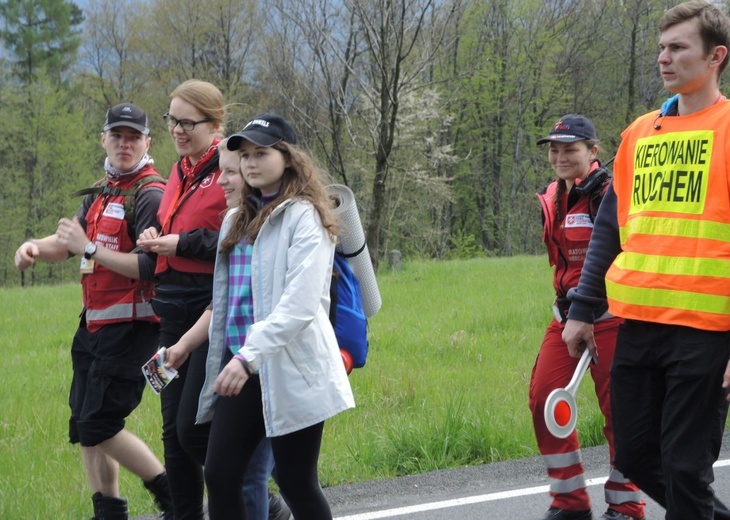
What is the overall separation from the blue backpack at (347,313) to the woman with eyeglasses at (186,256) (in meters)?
0.59

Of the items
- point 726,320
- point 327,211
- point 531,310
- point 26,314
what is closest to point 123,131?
point 327,211

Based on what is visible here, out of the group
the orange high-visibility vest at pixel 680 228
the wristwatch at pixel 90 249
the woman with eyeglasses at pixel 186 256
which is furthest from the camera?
the wristwatch at pixel 90 249

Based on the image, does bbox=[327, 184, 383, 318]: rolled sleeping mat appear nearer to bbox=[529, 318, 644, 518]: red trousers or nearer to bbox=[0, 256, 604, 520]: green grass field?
bbox=[529, 318, 644, 518]: red trousers

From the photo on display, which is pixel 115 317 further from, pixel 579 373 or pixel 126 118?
pixel 579 373

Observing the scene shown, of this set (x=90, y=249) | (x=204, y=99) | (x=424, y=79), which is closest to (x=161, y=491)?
(x=90, y=249)

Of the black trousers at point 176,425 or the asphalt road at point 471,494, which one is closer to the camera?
the black trousers at point 176,425

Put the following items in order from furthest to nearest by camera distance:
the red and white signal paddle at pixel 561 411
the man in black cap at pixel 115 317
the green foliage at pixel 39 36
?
1. the green foliage at pixel 39 36
2. the man in black cap at pixel 115 317
3. the red and white signal paddle at pixel 561 411

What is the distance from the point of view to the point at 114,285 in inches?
177

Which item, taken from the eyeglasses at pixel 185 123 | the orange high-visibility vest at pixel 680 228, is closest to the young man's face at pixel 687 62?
the orange high-visibility vest at pixel 680 228

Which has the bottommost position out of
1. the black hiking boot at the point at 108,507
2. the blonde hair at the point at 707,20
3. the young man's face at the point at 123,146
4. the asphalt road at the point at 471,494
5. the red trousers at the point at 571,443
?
→ the asphalt road at the point at 471,494

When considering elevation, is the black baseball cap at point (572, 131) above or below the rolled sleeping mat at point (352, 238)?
above

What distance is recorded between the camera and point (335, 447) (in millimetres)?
6176

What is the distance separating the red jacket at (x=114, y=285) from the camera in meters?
4.49

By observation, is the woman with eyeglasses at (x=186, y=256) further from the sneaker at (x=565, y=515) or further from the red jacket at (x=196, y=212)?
the sneaker at (x=565, y=515)
